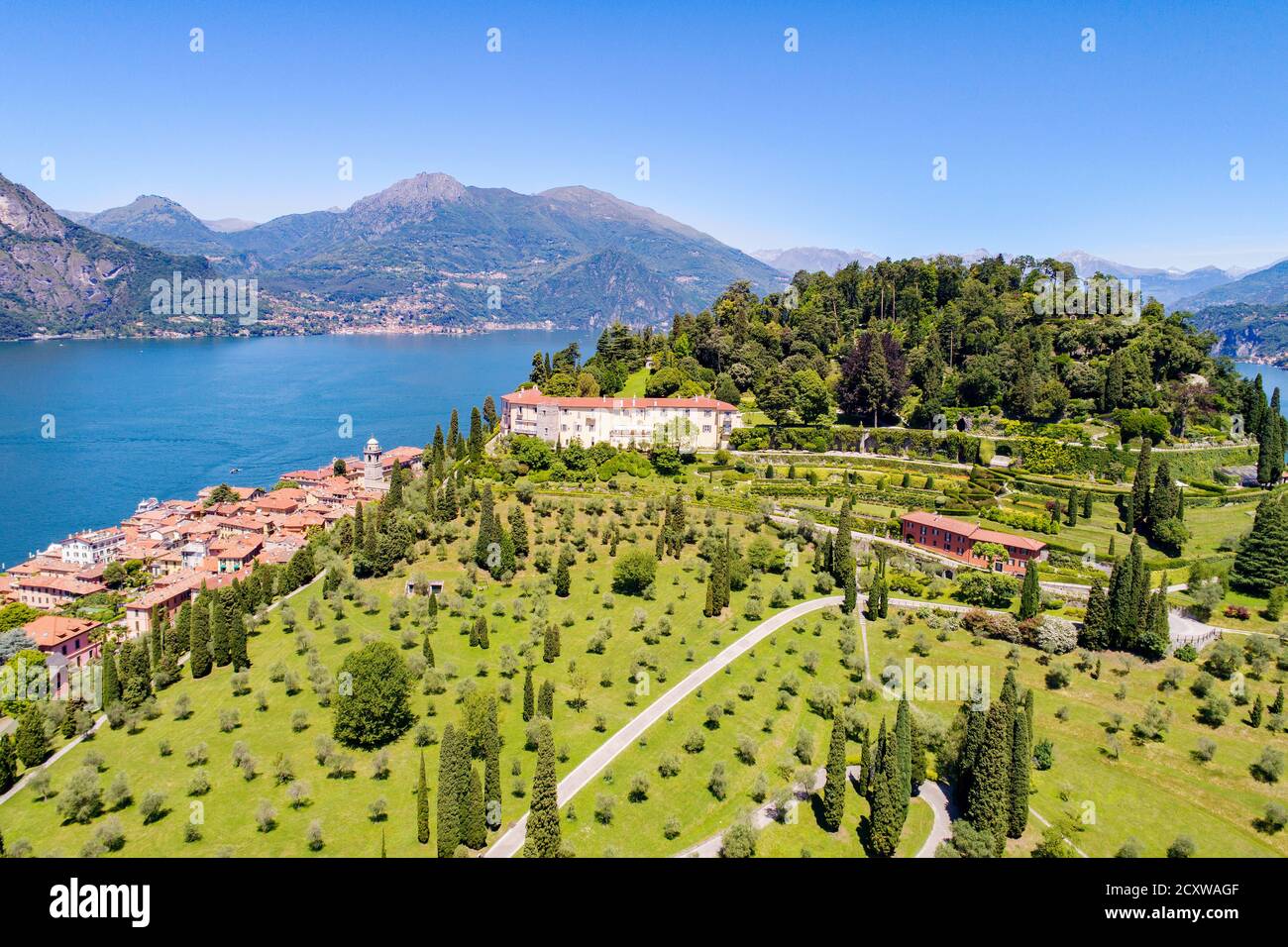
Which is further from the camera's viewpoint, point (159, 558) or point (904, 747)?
point (159, 558)

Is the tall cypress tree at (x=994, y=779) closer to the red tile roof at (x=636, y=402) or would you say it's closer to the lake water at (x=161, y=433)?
the red tile roof at (x=636, y=402)

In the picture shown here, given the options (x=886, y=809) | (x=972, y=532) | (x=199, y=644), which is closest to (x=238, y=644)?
(x=199, y=644)

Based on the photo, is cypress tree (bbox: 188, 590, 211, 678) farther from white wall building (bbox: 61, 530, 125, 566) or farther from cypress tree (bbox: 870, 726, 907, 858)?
cypress tree (bbox: 870, 726, 907, 858)

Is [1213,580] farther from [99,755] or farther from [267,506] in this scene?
[267,506]

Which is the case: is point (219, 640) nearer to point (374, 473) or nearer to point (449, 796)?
point (449, 796)

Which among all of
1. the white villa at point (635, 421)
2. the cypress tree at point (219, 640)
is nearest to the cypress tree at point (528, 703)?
the cypress tree at point (219, 640)

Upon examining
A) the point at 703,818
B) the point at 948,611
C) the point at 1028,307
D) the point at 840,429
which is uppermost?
the point at 1028,307
